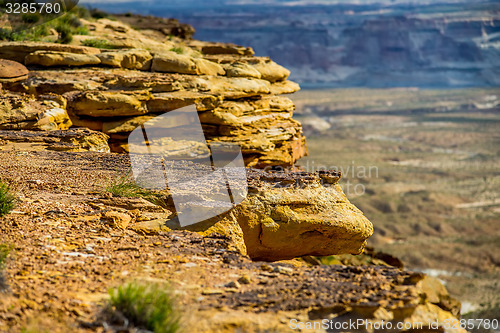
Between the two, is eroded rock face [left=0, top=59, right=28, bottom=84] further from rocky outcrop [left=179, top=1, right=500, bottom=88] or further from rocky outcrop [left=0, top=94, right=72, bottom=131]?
rocky outcrop [left=179, top=1, right=500, bottom=88]

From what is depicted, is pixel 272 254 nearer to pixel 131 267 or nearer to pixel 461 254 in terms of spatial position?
pixel 131 267

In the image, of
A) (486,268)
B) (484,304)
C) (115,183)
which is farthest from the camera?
(486,268)

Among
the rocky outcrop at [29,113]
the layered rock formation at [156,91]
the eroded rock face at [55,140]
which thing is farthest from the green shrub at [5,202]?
the layered rock formation at [156,91]

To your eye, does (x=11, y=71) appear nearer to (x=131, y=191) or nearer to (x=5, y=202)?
(x=131, y=191)

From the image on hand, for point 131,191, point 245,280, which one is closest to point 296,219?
point 131,191

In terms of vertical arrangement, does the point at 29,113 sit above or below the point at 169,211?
below

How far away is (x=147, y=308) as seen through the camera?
4.75 metres

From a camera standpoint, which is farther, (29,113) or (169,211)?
(29,113)

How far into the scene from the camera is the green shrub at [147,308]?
4.63 m

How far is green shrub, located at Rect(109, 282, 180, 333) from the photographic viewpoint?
463 centimetres

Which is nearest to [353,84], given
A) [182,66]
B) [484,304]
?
[484,304]

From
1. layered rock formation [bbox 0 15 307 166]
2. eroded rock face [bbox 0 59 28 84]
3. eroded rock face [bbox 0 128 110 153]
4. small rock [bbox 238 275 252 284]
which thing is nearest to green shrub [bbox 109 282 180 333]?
small rock [bbox 238 275 252 284]

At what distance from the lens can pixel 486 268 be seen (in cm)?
4412

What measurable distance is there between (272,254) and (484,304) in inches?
1172
